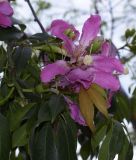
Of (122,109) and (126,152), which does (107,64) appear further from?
(122,109)

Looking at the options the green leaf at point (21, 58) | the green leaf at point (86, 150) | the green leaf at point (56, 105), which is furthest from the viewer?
the green leaf at point (86, 150)

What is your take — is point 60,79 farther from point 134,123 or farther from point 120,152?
point 134,123

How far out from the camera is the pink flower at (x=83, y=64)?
635 mm

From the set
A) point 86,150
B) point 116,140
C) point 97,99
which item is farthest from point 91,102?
point 86,150

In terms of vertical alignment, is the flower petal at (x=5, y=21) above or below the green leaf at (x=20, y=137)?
above

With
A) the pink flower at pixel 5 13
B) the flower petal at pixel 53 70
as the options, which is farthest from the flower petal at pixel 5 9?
the flower petal at pixel 53 70

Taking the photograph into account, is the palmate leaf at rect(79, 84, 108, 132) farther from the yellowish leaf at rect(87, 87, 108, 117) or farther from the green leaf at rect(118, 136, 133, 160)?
the green leaf at rect(118, 136, 133, 160)

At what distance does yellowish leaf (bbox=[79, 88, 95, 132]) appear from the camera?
24.6 inches

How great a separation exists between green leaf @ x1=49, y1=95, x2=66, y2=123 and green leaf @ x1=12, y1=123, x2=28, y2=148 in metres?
0.09

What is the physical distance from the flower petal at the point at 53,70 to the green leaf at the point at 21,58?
3.7 inches

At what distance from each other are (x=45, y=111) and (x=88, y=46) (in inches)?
5.3

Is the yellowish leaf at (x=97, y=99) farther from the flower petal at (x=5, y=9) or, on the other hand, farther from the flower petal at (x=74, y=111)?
the flower petal at (x=5, y=9)

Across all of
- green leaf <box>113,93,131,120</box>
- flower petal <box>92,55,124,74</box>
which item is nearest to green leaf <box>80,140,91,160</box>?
green leaf <box>113,93,131,120</box>

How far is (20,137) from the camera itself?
693 mm
